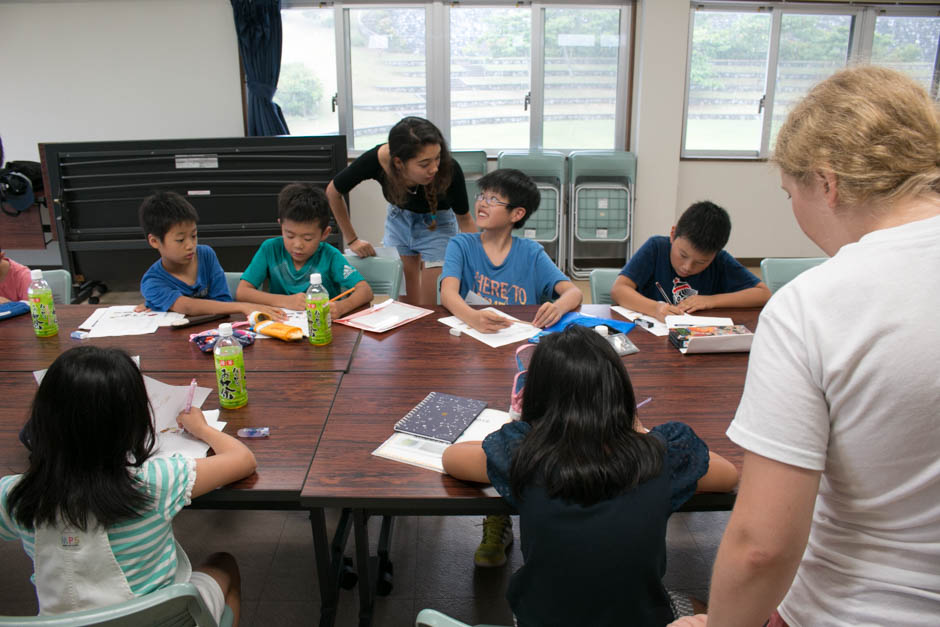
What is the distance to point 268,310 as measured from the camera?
226cm

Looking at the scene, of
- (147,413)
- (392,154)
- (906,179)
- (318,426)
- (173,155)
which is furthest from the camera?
(173,155)

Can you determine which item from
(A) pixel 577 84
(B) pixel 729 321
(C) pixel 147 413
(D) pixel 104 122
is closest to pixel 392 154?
(B) pixel 729 321

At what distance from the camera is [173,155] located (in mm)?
4367

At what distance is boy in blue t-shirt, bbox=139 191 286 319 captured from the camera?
2.29 meters

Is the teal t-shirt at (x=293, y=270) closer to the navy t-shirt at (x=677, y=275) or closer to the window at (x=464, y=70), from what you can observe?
the navy t-shirt at (x=677, y=275)

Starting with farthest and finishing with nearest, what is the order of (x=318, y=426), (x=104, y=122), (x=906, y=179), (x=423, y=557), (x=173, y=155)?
1. (x=104, y=122)
2. (x=173, y=155)
3. (x=423, y=557)
4. (x=318, y=426)
5. (x=906, y=179)

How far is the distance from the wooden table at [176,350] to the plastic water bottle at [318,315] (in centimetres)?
3

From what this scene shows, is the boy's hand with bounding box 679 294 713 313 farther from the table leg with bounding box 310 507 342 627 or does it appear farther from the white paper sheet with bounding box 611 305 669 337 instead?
the table leg with bounding box 310 507 342 627

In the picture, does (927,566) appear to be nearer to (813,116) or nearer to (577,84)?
(813,116)

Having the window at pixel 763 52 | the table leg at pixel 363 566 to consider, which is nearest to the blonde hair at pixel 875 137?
the table leg at pixel 363 566

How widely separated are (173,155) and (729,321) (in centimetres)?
370

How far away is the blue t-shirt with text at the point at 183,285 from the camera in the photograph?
90.6 inches

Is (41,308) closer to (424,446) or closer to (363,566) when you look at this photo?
(363,566)

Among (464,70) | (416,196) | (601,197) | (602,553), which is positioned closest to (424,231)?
(416,196)
